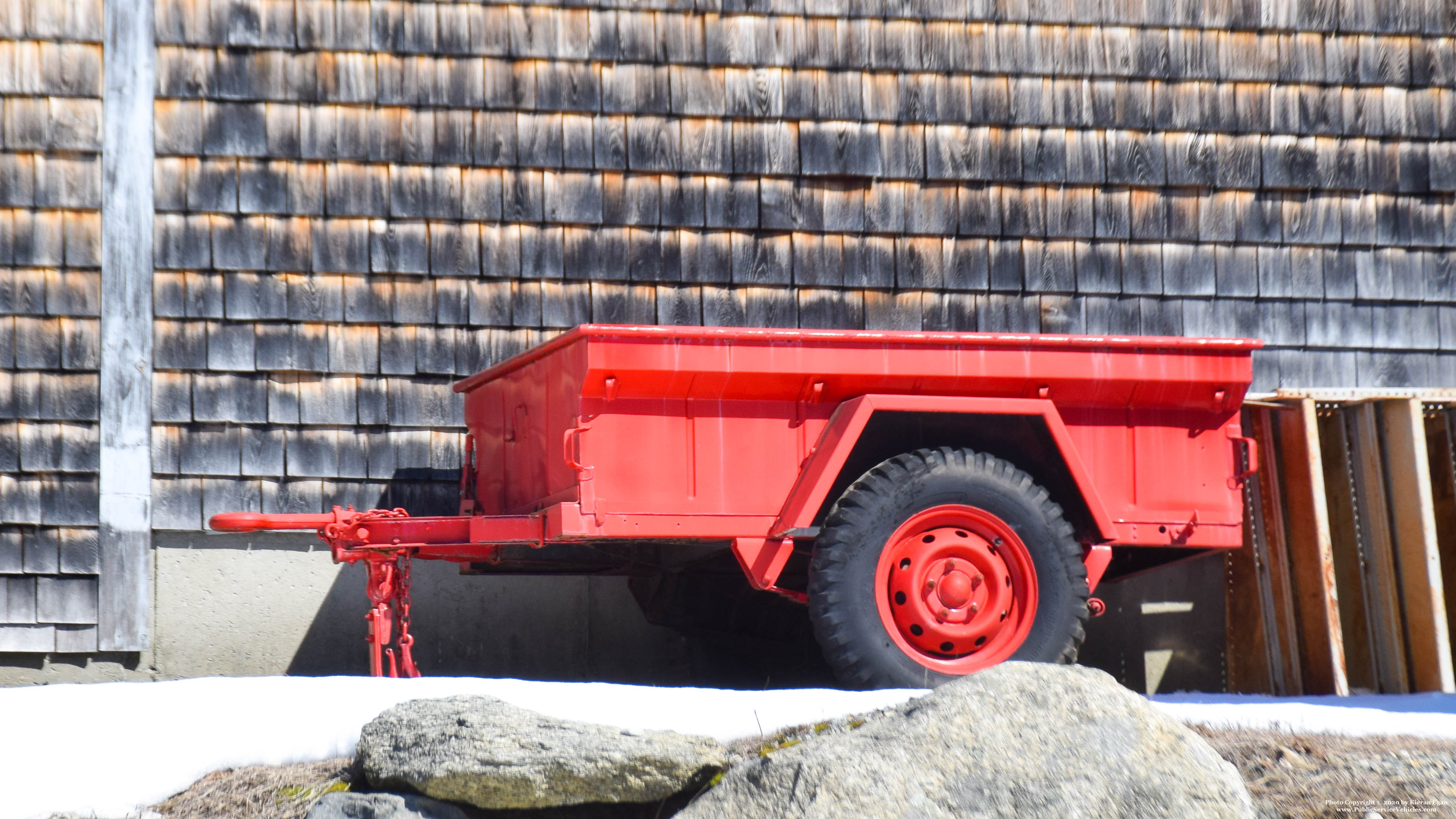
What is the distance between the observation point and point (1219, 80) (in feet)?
23.4

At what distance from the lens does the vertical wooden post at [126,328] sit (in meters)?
6.36

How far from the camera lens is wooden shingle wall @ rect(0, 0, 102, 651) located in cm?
633

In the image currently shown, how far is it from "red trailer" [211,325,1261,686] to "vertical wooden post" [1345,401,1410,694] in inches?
61.3

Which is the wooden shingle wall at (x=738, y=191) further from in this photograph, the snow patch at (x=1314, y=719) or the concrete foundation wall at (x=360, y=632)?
the snow patch at (x=1314, y=719)

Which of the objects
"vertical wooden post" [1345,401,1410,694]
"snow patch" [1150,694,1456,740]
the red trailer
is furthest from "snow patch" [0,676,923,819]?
"vertical wooden post" [1345,401,1410,694]

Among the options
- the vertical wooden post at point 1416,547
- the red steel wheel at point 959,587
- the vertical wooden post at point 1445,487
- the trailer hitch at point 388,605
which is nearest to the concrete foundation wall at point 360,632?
the trailer hitch at point 388,605

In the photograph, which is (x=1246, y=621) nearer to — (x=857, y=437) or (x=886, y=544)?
(x=886, y=544)

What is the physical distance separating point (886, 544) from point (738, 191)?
270cm

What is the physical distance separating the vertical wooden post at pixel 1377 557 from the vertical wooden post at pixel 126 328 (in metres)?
6.12

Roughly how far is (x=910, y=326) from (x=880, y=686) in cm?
263

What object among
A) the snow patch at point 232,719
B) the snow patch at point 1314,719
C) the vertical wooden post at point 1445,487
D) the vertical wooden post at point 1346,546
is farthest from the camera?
the vertical wooden post at point 1445,487

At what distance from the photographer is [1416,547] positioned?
6.12 metres

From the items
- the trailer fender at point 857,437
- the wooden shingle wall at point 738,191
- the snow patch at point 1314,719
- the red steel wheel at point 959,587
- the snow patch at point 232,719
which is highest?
the wooden shingle wall at point 738,191

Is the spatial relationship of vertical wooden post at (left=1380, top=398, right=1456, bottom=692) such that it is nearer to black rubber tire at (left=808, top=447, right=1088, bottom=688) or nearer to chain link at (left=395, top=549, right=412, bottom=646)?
black rubber tire at (left=808, top=447, right=1088, bottom=688)
